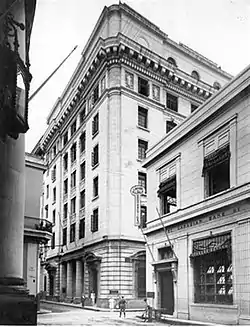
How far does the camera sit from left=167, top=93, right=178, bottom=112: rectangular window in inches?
330

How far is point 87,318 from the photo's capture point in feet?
21.8

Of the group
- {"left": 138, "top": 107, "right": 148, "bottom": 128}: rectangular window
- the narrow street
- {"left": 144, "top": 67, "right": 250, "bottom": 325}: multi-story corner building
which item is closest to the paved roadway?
the narrow street

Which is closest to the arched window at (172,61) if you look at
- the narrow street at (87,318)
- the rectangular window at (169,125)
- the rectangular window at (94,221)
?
the rectangular window at (169,125)

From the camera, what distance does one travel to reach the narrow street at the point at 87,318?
588 cm

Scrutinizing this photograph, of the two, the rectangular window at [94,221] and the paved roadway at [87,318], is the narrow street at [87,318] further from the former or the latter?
the rectangular window at [94,221]

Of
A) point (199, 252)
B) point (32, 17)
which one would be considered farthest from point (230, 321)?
point (32, 17)

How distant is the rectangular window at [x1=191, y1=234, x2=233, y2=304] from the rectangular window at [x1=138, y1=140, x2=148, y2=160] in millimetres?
1697

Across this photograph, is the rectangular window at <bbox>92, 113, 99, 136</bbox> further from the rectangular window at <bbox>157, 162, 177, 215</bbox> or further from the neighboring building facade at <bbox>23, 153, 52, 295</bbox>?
the rectangular window at <bbox>157, 162, 177, 215</bbox>

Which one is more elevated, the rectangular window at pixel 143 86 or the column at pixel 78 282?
the rectangular window at pixel 143 86

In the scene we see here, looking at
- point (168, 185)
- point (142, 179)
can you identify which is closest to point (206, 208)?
point (168, 185)

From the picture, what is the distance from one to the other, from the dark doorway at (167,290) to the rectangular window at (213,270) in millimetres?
1228

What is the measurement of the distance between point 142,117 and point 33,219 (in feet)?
7.76

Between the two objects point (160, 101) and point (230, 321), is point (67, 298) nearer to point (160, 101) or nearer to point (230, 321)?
point (230, 321)

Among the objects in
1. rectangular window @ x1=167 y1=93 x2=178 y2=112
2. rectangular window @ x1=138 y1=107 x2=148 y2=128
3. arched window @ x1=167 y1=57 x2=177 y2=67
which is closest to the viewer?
rectangular window @ x1=138 y1=107 x2=148 y2=128
